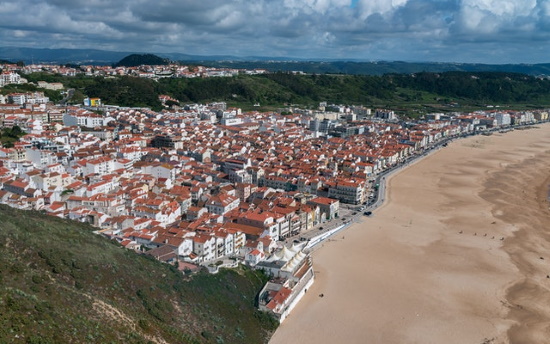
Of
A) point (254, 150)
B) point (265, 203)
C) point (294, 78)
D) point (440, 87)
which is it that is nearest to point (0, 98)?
point (254, 150)

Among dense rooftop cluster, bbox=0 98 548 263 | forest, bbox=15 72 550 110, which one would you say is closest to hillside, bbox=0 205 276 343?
dense rooftop cluster, bbox=0 98 548 263

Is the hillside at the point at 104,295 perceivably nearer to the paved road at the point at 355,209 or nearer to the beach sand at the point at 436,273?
the beach sand at the point at 436,273

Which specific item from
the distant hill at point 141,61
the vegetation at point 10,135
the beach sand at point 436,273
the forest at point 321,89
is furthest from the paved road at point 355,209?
the distant hill at point 141,61

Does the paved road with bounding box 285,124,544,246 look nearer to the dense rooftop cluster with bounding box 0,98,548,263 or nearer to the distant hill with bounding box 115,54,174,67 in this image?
the dense rooftop cluster with bounding box 0,98,548,263

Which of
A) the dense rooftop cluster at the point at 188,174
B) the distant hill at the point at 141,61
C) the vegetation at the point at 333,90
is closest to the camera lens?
the dense rooftop cluster at the point at 188,174

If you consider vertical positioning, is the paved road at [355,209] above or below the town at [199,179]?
below

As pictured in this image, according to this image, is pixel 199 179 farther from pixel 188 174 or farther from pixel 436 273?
pixel 436 273

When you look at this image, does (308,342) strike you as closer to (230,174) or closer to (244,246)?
(244,246)
